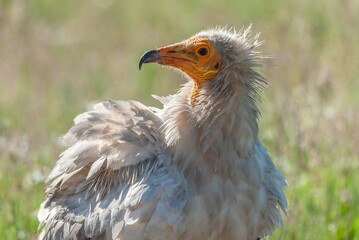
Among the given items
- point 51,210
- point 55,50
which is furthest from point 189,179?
point 55,50

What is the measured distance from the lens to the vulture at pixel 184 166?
5004mm

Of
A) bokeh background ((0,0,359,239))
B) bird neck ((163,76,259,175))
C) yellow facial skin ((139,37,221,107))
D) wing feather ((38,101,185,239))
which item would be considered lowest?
wing feather ((38,101,185,239))

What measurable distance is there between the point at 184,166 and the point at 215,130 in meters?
0.26

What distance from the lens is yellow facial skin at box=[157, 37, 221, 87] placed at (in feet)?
17.2

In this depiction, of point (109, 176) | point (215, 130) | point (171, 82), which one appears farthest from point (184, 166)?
point (171, 82)

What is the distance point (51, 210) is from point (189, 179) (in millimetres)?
844

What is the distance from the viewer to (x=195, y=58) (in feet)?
17.3

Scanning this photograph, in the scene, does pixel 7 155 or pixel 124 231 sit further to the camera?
pixel 7 155

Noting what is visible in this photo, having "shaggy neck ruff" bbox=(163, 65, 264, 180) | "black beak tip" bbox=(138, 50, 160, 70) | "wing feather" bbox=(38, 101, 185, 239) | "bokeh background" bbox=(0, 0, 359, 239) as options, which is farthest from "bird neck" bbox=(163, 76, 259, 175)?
"bokeh background" bbox=(0, 0, 359, 239)

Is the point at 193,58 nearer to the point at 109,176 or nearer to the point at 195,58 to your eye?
the point at 195,58

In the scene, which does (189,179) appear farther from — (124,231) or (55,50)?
(55,50)

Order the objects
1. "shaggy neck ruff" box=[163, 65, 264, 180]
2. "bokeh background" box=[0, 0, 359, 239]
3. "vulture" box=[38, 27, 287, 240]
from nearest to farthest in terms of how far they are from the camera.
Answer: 1. "vulture" box=[38, 27, 287, 240]
2. "shaggy neck ruff" box=[163, 65, 264, 180]
3. "bokeh background" box=[0, 0, 359, 239]

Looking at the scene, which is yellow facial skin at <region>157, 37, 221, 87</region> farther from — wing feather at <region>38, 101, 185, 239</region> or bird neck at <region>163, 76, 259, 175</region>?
wing feather at <region>38, 101, 185, 239</region>

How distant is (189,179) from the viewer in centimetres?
511
